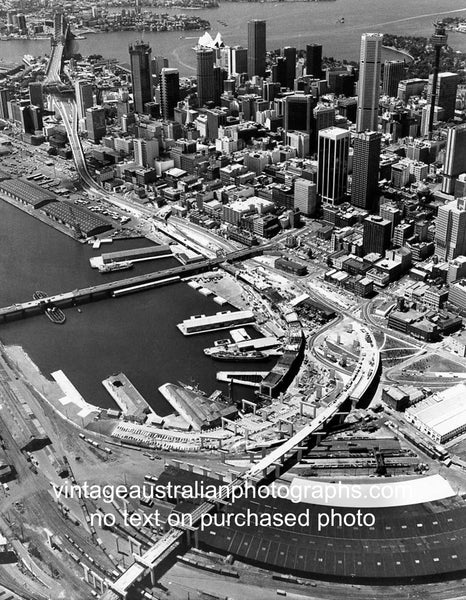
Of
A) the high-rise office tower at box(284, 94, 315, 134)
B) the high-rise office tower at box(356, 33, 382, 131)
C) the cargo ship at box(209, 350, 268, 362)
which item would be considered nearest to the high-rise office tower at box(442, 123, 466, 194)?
the high-rise office tower at box(356, 33, 382, 131)

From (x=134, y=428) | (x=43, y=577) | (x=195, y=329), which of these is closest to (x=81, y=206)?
(x=195, y=329)

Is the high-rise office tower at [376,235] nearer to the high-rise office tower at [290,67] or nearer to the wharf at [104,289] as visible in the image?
the wharf at [104,289]

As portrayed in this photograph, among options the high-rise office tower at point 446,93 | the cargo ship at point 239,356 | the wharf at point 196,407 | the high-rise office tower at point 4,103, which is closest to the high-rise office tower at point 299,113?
the high-rise office tower at point 446,93

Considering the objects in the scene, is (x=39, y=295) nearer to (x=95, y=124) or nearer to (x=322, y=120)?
(x=95, y=124)

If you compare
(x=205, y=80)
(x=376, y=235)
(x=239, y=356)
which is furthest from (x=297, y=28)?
(x=239, y=356)

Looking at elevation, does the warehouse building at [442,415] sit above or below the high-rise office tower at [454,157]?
below

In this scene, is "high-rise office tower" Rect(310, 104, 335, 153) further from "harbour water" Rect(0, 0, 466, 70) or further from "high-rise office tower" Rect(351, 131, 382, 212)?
"harbour water" Rect(0, 0, 466, 70)
